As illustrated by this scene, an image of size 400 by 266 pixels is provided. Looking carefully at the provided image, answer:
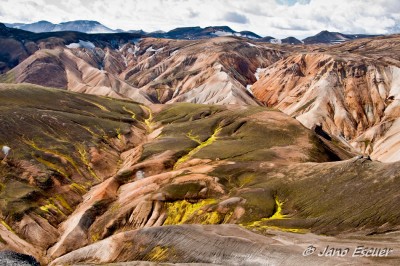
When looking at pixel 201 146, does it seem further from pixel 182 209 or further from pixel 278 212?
pixel 278 212

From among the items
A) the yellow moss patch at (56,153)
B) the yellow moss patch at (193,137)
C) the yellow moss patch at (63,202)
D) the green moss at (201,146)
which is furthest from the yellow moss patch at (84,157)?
the yellow moss patch at (193,137)

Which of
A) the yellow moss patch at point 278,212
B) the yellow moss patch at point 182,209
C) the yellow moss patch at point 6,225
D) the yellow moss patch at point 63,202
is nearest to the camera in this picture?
the yellow moss patch at point 278,212

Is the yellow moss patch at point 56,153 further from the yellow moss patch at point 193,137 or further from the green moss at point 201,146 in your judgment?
the yellow moss patch at point 193,137

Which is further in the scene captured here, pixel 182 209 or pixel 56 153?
pixel 56 153

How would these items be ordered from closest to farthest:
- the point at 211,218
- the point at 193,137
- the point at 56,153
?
the point at 211,218, the point at 56,153, the point at 193,137

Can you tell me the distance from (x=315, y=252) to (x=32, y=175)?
91.6 meters

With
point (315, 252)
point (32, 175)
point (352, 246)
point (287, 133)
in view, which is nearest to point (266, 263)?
point (315, 252)

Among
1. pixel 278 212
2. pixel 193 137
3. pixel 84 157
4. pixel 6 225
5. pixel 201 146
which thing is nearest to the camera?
pixel 278 212

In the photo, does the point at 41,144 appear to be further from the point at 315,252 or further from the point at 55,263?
the point at 315,252

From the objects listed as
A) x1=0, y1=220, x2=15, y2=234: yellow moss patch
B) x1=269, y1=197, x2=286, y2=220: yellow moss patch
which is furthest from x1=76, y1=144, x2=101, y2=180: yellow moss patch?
x1=269, y1=197, x2=286, y2=220: yellow moss patch

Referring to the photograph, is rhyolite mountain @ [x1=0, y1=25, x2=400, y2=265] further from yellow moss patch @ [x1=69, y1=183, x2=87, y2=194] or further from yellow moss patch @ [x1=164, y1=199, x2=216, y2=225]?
yellow moss patch @ [x1=69, y1=183, x2=87, y2=194]

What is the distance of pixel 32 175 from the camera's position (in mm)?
121375

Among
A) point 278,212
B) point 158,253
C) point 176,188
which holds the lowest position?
point 176,188

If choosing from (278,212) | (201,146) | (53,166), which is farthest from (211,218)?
(53,166)
